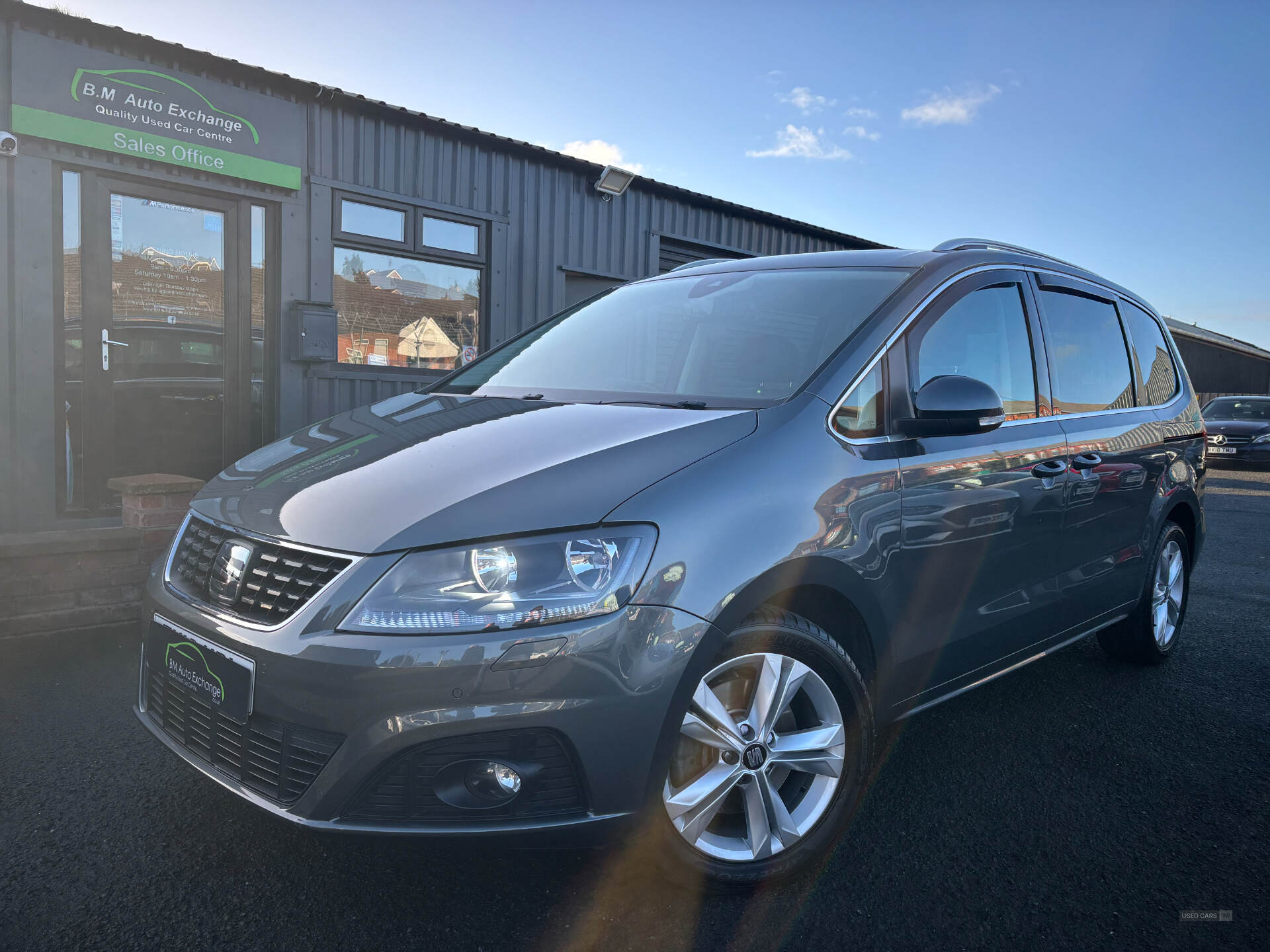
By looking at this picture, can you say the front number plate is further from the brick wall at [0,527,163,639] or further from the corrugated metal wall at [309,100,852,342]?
the corrugated metal wall at [309,100,852,342]

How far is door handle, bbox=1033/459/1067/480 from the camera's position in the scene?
113 inches

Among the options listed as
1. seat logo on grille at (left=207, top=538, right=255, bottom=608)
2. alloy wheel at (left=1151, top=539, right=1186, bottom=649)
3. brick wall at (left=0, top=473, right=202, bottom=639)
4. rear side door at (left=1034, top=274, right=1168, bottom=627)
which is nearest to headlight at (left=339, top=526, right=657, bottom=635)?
seat logo on grille at (left=207, top=538, right=255, bottom=608)

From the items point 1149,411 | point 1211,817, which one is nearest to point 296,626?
point 1211,817

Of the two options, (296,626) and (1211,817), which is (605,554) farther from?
(1211,817)

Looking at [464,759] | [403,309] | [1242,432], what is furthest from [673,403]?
[1242,432]

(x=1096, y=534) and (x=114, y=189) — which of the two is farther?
(x=114, y=189)

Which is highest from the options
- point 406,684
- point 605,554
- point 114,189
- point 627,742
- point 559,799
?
point 114,189

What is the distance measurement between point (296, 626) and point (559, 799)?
655mm

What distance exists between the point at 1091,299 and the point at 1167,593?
1482mm

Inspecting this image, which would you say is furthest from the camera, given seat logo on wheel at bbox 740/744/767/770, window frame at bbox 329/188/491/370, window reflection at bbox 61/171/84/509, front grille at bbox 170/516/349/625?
window frame at bbox 329/188/491/370

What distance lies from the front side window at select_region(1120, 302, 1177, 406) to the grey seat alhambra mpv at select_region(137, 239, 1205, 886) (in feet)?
3.03

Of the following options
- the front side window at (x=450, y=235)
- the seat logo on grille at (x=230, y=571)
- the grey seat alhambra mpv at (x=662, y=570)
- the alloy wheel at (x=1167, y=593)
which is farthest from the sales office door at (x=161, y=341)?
the alloy wheel at (x=1167, y=593)

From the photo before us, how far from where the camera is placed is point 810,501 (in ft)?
6.98

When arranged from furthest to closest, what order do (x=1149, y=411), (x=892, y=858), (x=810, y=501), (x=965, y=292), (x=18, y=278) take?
1. (x=18, y=278)
2. (x=1149, y=411)
3. (x=965, y=292)
4. (x=892, y=858)
5. (x=810, y=501)
